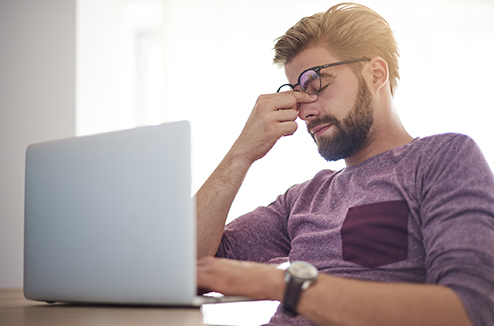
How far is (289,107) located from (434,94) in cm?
200

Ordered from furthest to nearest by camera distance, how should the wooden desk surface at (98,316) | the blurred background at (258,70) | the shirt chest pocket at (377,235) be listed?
the blurred background at (258,70)
the shirt chest pocket at (377,235)
the wooden desk surface at (98,316)

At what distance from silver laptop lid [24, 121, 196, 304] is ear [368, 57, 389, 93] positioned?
816 mm

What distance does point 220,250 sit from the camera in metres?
1.37

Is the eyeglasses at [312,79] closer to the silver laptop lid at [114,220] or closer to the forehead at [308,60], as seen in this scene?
the forehead at [308,60]

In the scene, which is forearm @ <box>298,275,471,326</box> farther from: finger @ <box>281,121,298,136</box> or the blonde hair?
the blonde hair

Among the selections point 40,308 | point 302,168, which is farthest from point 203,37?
point 40,308

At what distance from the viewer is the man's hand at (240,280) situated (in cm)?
80

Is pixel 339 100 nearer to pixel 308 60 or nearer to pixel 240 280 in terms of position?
pixel 308 60

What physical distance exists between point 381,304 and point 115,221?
1.67 feet

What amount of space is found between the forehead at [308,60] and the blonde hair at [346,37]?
0.02m

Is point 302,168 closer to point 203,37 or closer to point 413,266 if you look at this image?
point 203,37

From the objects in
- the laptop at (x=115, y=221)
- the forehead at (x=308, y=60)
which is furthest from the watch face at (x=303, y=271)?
the forehead at (x=308, y=60)

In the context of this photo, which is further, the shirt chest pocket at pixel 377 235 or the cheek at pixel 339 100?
the cheek at pixel 339 100

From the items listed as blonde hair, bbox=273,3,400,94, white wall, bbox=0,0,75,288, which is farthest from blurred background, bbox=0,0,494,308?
blonde hair, bbox=273,3,400,94
